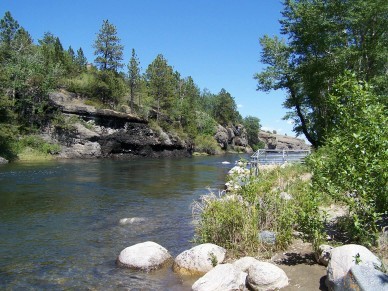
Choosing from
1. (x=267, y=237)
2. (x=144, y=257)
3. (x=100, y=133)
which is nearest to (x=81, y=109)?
(x=100, y=133)

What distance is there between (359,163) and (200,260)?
434 cm

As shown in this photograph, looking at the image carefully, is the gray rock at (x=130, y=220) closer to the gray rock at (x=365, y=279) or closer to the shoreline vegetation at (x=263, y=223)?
the shoreline vegetation at (x=263, y=223)

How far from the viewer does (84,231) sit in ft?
42.4

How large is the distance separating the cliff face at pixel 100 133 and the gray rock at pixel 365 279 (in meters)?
51.0

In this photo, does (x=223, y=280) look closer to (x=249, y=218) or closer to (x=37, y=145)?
(x=249, y=218)

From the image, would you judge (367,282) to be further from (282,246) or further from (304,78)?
(304,78)

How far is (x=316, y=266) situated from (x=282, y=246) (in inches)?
51.3

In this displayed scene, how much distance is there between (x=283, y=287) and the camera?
283 inches

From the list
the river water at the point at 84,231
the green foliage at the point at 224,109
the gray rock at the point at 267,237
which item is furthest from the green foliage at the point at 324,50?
the green foliage at the point at 224,109

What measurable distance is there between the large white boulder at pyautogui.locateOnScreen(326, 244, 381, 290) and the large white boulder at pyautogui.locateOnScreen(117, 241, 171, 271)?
4.40 meters

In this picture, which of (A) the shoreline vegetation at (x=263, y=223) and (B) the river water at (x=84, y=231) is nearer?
(A) the shoreline vegetation at (x=263, y=223)

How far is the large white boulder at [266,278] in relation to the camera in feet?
23.6

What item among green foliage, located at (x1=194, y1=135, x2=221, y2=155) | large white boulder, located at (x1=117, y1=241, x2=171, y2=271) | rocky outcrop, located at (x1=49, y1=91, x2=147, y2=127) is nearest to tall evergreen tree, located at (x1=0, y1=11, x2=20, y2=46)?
rocky outcrop, located at (x1=49, y1=91, x2=147, y2=127)

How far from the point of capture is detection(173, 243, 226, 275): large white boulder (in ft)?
28.6
